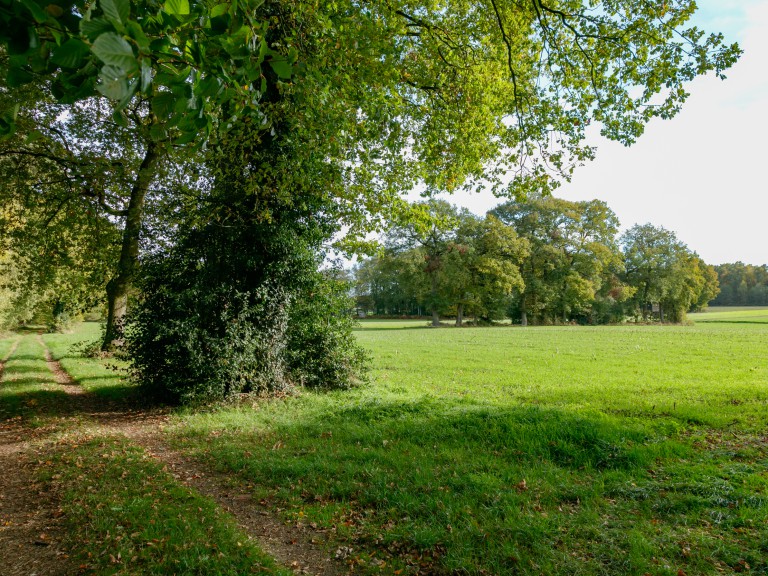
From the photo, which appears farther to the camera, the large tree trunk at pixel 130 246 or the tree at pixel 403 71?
the large tree trunk at pixel 130 246

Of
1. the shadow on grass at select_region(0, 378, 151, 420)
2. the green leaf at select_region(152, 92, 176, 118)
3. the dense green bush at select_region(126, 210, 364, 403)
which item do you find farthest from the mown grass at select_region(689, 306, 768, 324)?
the green leaf at select_region(152, 92, 176, 118)

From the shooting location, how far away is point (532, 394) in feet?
37.7

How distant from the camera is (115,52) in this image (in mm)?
1675


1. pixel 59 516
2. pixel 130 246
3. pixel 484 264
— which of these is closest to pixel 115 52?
pixel 59 516

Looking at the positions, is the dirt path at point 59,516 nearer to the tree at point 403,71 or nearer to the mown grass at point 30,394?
the mown grass at point 30,394

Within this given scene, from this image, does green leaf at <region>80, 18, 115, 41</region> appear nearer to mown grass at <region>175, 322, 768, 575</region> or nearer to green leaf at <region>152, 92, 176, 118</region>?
green leaf at <region>152, 92, 176, 118</region>

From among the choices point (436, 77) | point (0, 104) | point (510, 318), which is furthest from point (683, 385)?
point (510, 318)

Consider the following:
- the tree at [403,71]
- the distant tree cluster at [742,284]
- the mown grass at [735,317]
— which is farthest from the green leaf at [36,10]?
the distant tree cluster at [742,284]

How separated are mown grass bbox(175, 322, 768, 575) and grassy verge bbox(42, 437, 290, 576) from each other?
0.89 meters

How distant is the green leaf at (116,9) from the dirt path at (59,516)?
449 cm

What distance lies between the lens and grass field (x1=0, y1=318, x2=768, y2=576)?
4.26 m

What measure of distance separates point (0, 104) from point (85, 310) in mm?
5980

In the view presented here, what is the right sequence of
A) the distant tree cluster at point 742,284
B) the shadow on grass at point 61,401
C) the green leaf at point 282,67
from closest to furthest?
the green leaf at point 282,67, the shadow on grass at point 61,401, the distant tree cluster at point 742,284

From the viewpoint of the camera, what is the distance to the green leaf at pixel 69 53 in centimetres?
189
